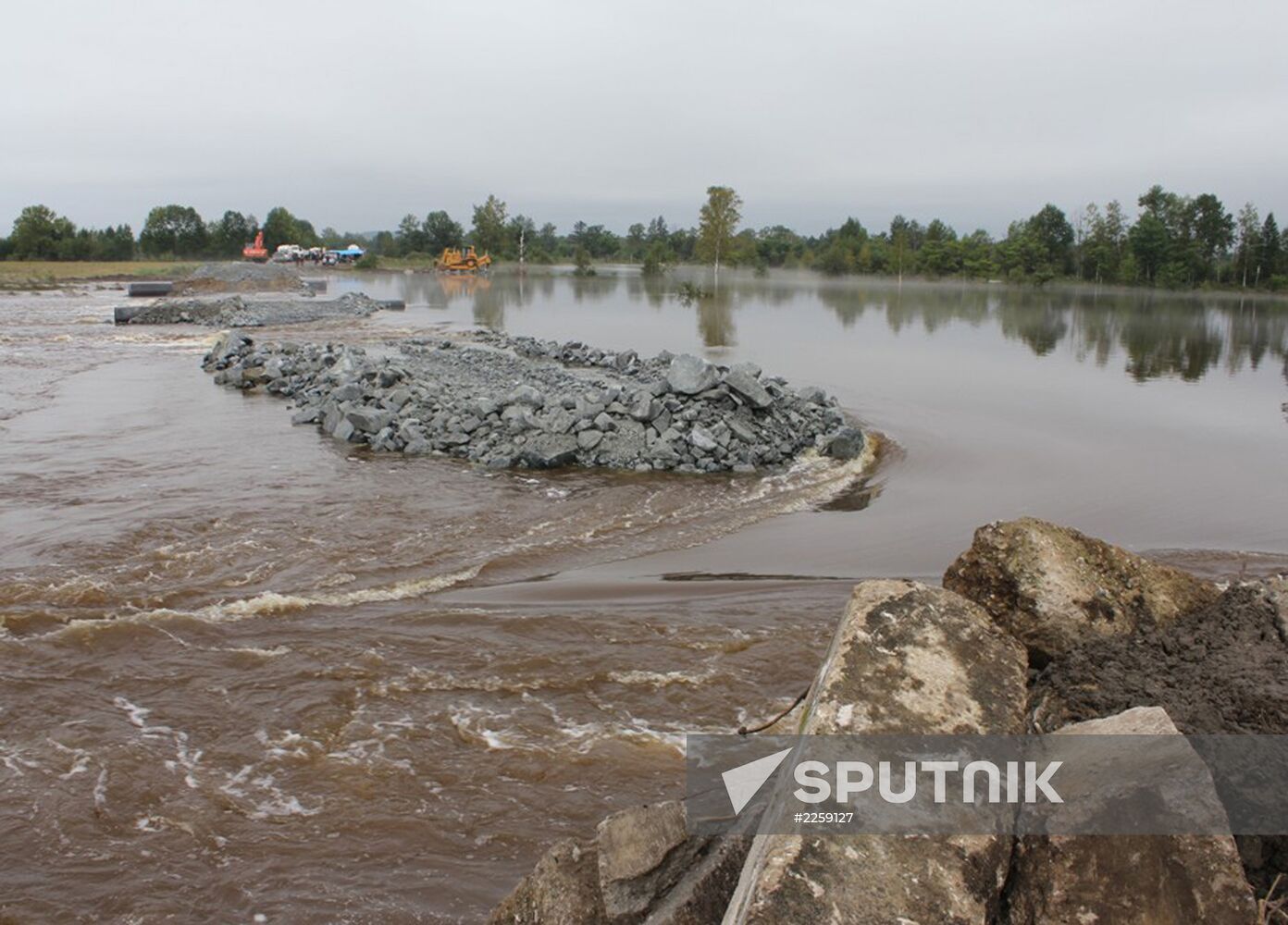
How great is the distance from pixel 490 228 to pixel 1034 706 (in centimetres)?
11958

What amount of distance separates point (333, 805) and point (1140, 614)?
408cm

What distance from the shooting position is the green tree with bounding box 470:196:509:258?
115 meters

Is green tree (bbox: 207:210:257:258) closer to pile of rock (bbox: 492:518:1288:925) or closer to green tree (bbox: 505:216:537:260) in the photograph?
green tree (bbox: 505:216:537:260)

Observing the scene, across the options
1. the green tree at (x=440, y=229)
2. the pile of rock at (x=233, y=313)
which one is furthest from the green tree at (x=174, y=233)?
the pile of rock at (x=233, y=313)

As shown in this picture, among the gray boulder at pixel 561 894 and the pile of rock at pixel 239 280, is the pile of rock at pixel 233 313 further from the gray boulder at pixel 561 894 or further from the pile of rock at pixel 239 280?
the gray boulder at pixel 561 894

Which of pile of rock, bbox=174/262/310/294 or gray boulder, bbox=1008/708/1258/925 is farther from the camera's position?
pile of rock, bbox=174/262/310/294

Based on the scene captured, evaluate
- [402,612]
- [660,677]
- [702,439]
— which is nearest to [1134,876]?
[660,677]

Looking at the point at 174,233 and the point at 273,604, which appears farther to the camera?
the point at 174,233

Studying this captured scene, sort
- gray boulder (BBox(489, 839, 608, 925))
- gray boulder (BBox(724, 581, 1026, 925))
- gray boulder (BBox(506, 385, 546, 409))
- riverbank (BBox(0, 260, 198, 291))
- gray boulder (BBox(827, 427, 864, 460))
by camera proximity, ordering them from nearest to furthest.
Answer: gray boulder (BBox(724, 581, 1026, 925)) → gray boulder (BBox(489, 839, 608, 925)) → gray boulder (BBox(827, 427, 864, 460)) → gray boulder (BBox(506, 385, 546, 409)) → riverbank (BBox(0, 260, 198, 291))

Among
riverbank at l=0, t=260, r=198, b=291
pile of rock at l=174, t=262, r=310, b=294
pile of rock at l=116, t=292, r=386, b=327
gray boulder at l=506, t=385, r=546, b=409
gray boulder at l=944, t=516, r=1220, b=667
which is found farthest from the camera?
riverbank at l=0, t=260, r=198, b=291

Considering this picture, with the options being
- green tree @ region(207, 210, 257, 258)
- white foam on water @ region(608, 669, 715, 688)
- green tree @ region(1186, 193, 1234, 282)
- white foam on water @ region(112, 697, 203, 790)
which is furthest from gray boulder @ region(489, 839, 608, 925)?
green tree @ region(207, 210, 257, 258)

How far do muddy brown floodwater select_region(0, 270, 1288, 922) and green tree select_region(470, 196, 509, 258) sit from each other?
103 m

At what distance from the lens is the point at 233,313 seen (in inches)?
1441

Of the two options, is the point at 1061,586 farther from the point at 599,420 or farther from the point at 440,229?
the point at 440,229
